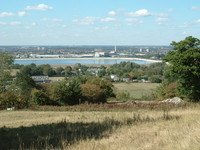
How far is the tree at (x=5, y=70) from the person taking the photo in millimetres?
54341

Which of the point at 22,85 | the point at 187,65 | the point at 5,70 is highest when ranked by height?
the point at 187,65

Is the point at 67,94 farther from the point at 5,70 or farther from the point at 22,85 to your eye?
the point at 5,70

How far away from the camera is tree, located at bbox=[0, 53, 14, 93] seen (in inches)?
2139

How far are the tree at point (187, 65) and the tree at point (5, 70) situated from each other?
30944 millimetres

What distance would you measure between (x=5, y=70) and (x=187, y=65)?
1372 inches

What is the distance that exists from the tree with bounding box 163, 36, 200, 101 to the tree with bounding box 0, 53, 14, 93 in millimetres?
30944

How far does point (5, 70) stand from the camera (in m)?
56.1

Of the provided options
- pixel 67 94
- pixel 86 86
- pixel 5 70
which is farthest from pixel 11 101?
pixel 5 70

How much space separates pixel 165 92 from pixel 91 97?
13561 millimetres

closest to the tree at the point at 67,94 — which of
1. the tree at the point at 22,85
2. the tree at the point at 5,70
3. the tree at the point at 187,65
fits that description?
the tree at the point at 22,85

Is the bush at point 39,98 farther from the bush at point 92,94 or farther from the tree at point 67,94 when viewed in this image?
the bush at point 92,94

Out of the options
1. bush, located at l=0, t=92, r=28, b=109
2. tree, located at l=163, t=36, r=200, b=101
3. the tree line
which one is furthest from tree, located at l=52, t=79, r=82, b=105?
tree, located at l=163, t=36, r=200, b=101

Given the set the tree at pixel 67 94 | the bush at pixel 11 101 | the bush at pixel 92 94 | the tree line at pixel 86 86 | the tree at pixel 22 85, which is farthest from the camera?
the tree at pixel 22 85

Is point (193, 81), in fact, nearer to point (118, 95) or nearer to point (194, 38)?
point (194, 38)
